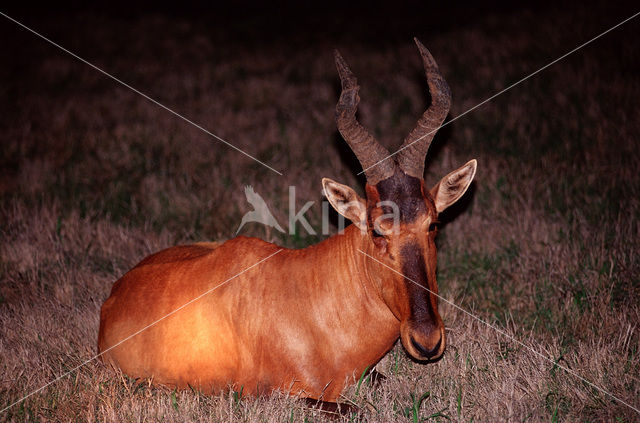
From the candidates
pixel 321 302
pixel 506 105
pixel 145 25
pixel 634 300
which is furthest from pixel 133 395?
pixel 145 25

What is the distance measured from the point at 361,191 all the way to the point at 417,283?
16.0 ft

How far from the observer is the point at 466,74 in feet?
50.4

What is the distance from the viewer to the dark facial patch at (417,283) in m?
4.70

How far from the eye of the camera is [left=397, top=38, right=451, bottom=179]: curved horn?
17.3 ft

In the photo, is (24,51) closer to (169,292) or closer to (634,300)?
(169,292)

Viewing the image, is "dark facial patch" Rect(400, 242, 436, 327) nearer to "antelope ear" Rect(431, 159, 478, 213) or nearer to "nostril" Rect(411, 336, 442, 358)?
"nostril" Rect(411, 336, 442, 358)

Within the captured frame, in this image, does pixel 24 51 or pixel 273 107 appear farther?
pixel 24 51

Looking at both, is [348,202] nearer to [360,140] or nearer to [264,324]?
[360,140]

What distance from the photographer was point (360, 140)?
5.38m

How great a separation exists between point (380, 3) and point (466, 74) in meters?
14.3

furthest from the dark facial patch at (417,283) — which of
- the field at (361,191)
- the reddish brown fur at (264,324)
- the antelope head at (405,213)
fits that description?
the field at (361,191)

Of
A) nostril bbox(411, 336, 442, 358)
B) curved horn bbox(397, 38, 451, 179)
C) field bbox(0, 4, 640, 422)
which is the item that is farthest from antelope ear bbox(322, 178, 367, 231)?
field bbox(0, 4, 640, 422)

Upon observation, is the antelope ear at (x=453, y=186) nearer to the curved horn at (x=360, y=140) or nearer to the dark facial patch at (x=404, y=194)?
the dark facial patch at (x=404, y=194)

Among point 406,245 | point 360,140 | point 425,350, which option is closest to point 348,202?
point 360,140
